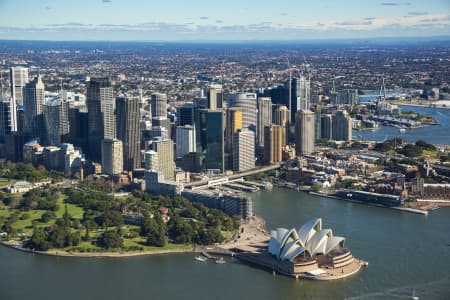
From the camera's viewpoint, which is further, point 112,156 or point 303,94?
Result: point 303,94

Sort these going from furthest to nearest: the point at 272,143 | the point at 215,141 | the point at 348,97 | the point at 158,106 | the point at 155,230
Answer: the point at 348,97
the point at 158,106
the point at 272,143
the point at 215,141
the point at 155,230

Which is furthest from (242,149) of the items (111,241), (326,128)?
(111,241)

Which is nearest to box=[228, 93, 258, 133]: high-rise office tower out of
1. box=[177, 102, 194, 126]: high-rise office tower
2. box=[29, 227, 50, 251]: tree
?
box=[177, 102, 194, 126]: high-rise office tower

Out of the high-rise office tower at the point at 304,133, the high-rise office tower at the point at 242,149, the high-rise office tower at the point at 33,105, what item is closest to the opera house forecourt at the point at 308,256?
the high-rise office tower at the point at 242,149

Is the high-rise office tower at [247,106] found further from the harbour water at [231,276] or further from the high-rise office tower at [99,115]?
the harbour water at [231,276]

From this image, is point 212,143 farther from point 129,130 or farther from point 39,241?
point 39,241

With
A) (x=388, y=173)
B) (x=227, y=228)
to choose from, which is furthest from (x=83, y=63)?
(x=227, y=228)

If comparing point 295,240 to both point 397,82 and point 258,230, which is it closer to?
point 258,230

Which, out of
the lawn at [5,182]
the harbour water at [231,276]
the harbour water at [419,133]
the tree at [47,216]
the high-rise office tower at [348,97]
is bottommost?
the harbour water at [231,276]
